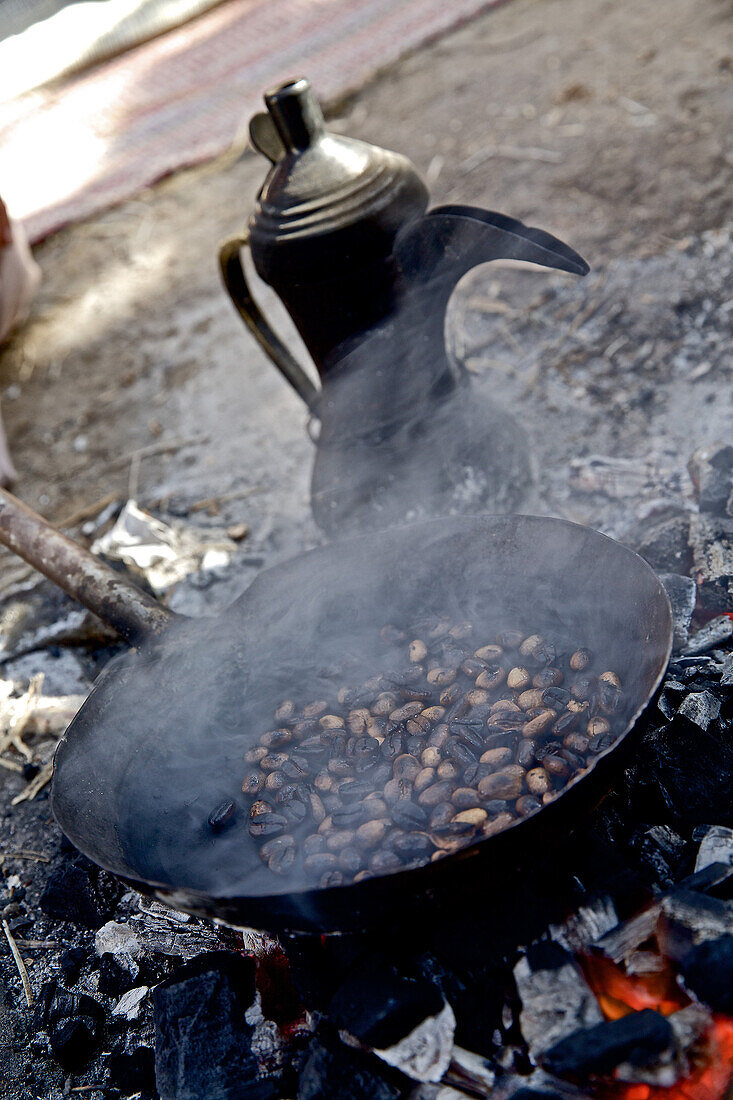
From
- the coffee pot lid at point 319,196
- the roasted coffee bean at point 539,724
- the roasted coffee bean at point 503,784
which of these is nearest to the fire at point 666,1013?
the roasted coffee bean at point 503,784

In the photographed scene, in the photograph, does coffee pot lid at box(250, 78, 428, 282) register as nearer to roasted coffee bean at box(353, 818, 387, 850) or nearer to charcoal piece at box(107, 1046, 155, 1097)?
roasted coffee bean at box(353, 818, 387, 850)

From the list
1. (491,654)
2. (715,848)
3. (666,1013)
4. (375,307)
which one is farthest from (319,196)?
(666,1013)

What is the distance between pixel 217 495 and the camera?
3.72 m

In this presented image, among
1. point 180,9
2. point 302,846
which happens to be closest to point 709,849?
point 302,846

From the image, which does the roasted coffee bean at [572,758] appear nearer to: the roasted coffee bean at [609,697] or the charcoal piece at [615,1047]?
the roasted coffee bean at [609,697]

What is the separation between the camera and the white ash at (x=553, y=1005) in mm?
1519

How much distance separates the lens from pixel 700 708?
6.51 ft

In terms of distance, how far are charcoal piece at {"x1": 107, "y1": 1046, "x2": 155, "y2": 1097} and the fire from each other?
1.05 m

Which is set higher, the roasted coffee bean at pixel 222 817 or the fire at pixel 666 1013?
the roasted coffee bean at pixel 222 817

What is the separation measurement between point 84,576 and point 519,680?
1273 mm

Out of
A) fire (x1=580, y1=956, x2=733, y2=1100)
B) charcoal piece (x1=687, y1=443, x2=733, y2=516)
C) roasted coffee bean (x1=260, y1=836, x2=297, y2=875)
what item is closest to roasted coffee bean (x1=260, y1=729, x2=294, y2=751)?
roasted coffee bean (x1=260, y1=836, x2=297, y2=875)

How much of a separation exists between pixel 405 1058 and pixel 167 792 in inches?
32.2

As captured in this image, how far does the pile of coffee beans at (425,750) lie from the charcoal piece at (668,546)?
2.02 ft

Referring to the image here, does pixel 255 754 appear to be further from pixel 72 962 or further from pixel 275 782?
pixel 72 962
